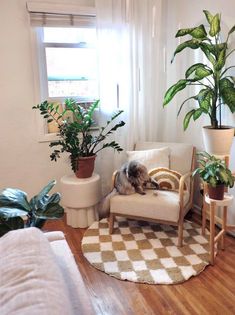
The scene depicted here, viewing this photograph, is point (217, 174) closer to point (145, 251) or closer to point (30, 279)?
point (145, 251)

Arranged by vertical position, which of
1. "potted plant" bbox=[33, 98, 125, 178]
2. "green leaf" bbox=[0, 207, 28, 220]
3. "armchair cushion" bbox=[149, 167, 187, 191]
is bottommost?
"armchair cushion" bbox=[149, 167, 187, 191]

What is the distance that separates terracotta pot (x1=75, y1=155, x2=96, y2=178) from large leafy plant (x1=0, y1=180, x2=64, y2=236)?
3.15 ft

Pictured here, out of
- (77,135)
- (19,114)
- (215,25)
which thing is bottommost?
(77,135)

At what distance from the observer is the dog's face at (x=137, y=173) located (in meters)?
2.71

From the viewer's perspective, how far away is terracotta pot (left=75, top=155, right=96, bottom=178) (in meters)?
2.91

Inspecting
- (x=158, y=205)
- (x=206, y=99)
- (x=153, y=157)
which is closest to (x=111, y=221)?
(x=158, y=205)

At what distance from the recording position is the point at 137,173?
272cm

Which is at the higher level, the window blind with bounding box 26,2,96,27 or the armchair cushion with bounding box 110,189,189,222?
the window blind with bounding box 26,2,96,27

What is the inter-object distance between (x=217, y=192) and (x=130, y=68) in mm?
1656

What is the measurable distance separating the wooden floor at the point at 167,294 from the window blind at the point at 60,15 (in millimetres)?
2320

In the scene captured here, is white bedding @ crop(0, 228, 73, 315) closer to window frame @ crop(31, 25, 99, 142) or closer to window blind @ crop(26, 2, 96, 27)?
window frame @ crop(31, 25, 99, 142)

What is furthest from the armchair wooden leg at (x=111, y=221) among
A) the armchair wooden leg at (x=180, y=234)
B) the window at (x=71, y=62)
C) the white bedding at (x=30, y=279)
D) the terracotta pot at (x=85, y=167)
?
the white bedding at (x=30, y=279)

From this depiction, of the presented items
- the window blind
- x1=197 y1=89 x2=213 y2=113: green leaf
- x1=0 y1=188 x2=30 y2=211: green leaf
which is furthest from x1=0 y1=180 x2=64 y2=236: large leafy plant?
the window blind

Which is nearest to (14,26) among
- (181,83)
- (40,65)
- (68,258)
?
(40,65)
